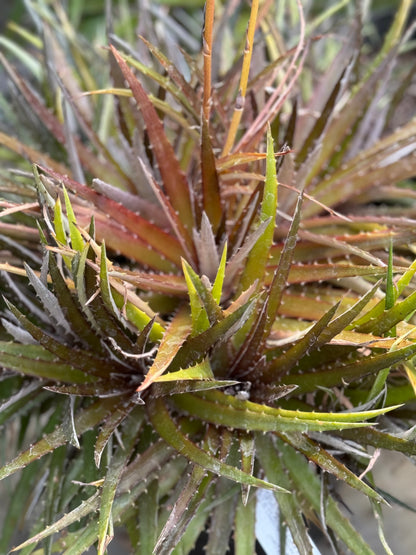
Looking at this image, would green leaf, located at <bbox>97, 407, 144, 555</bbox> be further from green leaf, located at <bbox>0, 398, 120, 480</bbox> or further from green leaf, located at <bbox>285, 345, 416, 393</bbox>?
green leaf, located at <bbox>285, 345, 416, 393</bbox>

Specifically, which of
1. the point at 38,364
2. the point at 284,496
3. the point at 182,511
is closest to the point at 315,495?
the point at 284,496

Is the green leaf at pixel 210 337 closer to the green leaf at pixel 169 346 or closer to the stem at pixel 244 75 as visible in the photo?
the green leaf at pixel 169 346

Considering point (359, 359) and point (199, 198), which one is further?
point (199, 198)

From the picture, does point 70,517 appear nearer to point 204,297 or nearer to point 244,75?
point 204,297

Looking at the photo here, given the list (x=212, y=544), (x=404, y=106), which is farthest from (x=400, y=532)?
(x=404, y=106)

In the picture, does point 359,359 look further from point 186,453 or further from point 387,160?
point 387,160

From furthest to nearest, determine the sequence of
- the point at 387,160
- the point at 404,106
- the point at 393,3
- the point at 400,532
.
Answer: the point at 393,3, the point at 404,106, the point at 387,160, the point at 400,532

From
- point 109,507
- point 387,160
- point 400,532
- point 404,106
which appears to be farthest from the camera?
point 404,106

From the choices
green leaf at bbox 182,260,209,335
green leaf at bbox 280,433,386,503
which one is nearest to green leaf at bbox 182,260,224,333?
green leaf at bbox 182,260,209,335
